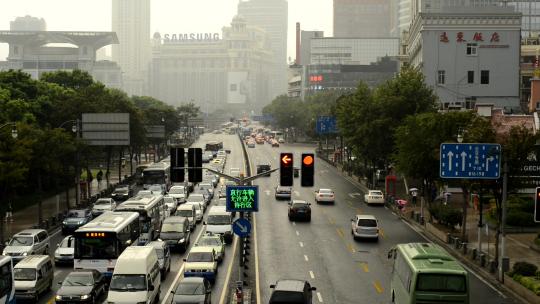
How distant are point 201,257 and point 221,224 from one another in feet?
43.4

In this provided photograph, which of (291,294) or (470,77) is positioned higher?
(470,77)

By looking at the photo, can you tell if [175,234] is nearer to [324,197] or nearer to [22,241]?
[22,241]

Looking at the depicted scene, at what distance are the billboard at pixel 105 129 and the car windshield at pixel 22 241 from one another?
3094 cm

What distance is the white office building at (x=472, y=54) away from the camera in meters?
102

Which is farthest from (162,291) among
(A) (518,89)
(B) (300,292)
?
(A) (518,89)

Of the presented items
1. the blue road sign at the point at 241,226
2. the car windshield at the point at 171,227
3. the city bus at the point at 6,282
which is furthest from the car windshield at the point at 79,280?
the car windshield at the point at 171,227

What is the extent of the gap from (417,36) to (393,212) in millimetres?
50439

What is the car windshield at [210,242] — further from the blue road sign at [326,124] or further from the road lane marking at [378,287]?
the blue road sign at [326,124]

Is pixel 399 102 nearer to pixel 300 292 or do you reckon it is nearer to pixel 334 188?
pixel 334 188

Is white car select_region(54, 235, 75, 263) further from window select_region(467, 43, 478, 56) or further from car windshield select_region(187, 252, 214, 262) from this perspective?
window select_region(467, 43, 478, 56)

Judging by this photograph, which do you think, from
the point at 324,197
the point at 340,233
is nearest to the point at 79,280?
the point at 340,233

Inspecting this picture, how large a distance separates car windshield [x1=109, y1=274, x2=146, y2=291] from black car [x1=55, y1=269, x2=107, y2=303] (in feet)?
5.14

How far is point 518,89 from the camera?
10381 centimetres

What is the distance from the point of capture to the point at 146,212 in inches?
1882
